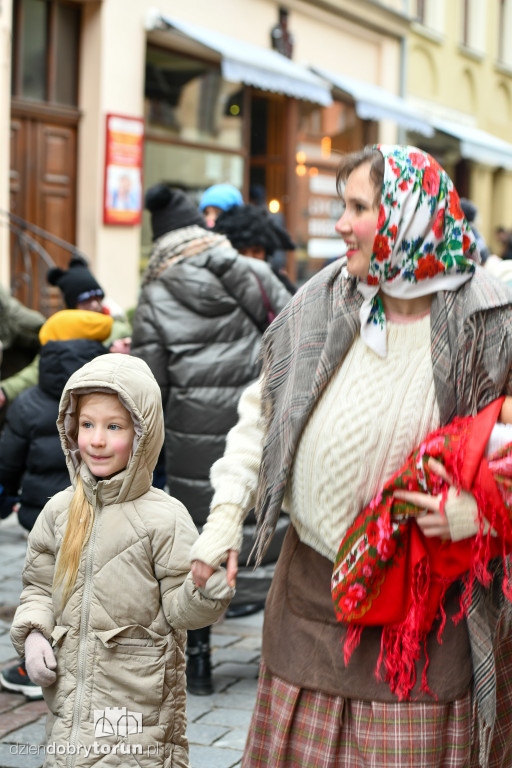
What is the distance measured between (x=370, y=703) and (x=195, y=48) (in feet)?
43.1

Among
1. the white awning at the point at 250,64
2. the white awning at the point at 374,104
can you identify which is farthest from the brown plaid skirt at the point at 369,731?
the white awning at the point at 374,104

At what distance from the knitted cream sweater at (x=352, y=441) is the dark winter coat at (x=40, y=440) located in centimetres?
210

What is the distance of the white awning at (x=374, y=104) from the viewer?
17156 millimetres

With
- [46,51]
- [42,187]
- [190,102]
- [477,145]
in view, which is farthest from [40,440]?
[477,145]

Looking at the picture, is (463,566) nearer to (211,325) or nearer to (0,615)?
(211,325)

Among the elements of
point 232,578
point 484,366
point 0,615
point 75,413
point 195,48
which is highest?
point 195,48

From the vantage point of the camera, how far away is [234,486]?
2.82 meters

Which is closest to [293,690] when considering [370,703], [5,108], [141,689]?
[370,703]

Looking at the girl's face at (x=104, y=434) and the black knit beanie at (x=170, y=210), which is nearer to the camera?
the girl's face at (x=104, y=434)

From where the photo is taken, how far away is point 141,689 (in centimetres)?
300

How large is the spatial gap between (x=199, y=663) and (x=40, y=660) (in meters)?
2.00

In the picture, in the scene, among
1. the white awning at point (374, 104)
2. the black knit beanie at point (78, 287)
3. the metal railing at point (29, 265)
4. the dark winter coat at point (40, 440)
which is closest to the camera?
the dark winter coat at point (40, 440)

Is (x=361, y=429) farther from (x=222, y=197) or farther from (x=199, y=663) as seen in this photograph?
(x=222, y=197)

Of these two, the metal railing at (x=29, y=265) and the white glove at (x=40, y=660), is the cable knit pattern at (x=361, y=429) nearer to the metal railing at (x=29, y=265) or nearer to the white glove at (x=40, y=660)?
the white glove at (x=40, y=660)
